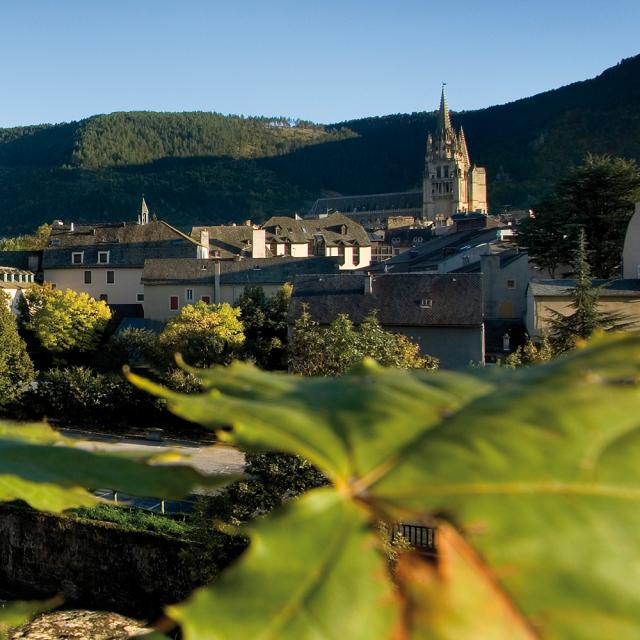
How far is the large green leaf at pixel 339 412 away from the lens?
61 centimetres

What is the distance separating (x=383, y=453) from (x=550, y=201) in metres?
44.5

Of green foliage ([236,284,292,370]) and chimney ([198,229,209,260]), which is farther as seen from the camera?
chimney ([198,229,209,260])

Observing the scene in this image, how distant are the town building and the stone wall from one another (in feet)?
44.6

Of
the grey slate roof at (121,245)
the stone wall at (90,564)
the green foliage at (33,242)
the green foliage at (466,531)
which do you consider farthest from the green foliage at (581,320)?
the green foliage at (33,242)

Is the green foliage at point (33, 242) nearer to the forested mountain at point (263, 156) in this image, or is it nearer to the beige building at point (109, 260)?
the beige building at point (109, 260)

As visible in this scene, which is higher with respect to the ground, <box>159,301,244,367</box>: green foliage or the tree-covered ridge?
the tree-covered ridge

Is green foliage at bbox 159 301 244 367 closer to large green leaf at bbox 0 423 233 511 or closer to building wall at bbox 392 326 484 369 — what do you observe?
building wall at bbox 392 326 484 369

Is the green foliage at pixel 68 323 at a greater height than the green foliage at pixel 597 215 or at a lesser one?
lesser

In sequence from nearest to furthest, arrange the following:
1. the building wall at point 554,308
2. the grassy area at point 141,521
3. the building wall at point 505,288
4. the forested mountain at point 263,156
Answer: the grassy area at point 141,521 → the building wall at point 554,308 → the building wall at point 505,288 → the forested mountain at point 263,156

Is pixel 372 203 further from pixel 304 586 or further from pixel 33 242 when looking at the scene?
pixel 304 586

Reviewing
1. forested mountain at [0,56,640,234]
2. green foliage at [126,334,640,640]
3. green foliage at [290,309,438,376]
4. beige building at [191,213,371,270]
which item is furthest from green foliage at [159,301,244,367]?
forested mountain at [0,56,640,234]

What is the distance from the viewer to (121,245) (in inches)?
1950

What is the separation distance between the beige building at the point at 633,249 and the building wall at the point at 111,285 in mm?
28052

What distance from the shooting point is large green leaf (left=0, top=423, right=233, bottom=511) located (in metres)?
0.84
